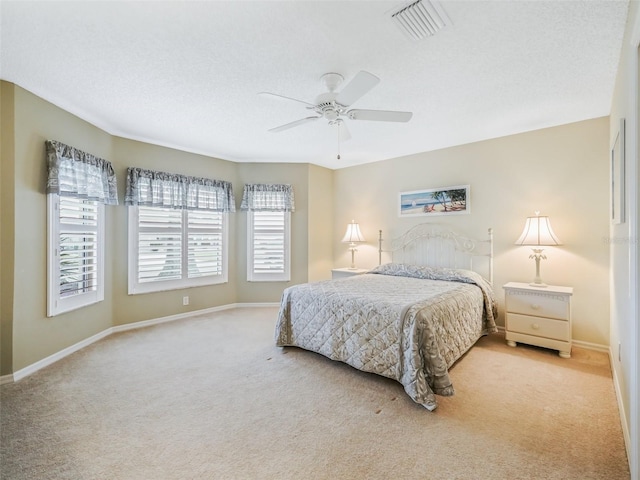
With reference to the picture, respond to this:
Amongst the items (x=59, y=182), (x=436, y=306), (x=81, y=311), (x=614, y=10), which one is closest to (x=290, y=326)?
(x=436, y=306)

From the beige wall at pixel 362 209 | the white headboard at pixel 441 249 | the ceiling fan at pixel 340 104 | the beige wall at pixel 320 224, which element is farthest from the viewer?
the beige wall at pixel 320 224

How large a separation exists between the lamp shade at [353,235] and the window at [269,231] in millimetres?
1012

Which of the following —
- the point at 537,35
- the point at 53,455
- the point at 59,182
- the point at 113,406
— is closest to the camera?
the point at 53,455

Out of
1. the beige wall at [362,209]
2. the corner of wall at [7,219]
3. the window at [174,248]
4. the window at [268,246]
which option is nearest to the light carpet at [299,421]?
the corner of wall at [7,219]

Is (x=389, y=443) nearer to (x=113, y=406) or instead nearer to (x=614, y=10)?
(x=113, y=406)

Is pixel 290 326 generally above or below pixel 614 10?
below

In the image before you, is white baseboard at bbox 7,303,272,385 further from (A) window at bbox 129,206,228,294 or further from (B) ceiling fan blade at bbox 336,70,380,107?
(B) ceiling fan blade at bbox 336,70,380,107

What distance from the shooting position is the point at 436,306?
256 centimetres

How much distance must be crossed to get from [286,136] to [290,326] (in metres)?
2.40

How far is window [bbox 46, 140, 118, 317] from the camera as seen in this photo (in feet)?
9.64

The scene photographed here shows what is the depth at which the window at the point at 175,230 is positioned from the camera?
408cm

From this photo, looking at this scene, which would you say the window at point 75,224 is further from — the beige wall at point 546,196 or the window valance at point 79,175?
the beige wall at point 546,196

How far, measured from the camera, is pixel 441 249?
4.35 metres

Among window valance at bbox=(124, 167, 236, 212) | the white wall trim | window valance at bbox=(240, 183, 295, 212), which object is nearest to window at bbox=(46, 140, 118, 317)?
window valance at bbox=(124, 167, 236, 212)
